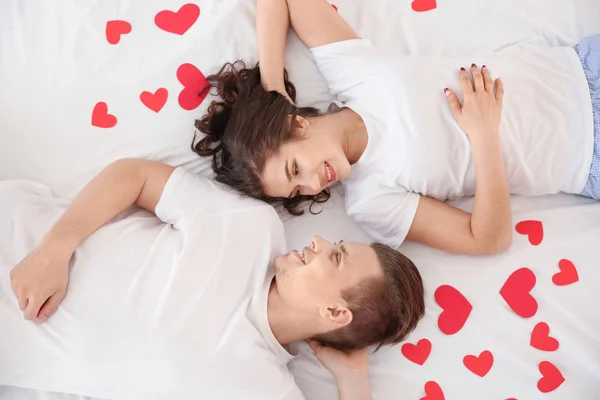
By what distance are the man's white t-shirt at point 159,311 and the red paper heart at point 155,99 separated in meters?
0.27

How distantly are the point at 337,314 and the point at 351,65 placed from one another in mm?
662

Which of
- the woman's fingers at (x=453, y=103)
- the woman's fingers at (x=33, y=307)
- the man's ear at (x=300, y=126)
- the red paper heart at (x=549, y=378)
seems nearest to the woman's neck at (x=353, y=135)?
the man's ear at (x=300, y=126)

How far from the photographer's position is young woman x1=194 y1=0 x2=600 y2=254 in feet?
4.59

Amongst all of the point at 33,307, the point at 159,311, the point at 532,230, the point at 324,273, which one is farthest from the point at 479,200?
the point at 33,307

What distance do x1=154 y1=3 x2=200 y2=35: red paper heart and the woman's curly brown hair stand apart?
0.18 m

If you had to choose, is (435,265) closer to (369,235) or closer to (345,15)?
(369,235)

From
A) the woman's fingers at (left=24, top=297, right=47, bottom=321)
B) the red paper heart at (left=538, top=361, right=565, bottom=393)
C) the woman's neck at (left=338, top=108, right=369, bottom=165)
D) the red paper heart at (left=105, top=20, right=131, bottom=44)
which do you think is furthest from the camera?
the red paper heart at (left=105, top=20, right=131, bottom=44)

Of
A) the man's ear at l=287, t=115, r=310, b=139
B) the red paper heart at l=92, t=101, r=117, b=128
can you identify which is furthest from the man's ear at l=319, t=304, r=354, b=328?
the red paper heart at l=92, t=101, r=117, b=128

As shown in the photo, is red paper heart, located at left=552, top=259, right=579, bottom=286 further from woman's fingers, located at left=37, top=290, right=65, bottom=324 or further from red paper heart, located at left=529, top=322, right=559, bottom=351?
woman's fingers, located at left=37, top=290, right=65, bottom=324

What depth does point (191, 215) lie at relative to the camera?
136 centimetres

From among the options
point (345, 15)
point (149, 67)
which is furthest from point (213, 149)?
point (345, 15)

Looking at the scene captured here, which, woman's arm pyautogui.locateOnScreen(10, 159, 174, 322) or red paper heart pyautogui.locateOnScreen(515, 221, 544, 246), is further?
red paper heart pyautogui.locateOnScreen(515, 221, 544, 246)

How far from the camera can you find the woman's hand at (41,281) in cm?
124

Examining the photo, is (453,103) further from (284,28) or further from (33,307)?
(33,307)
